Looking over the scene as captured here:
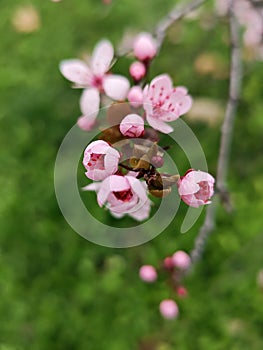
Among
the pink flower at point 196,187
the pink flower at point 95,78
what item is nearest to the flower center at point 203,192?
the pink flower at point 196,187

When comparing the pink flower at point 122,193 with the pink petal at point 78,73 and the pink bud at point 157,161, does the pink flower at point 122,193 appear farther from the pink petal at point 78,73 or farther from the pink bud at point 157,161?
the pink petal at point 78,73

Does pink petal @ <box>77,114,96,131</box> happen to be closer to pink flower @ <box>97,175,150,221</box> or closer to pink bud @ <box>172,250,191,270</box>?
pink flower @ <box>97,175,150,221</box>

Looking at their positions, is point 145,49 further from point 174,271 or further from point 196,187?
point 174,271

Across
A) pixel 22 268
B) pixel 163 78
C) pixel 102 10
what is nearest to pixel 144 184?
pixel 163 78

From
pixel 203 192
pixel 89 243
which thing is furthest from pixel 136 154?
pixel 89 243

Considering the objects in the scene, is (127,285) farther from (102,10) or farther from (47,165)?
(102,10)

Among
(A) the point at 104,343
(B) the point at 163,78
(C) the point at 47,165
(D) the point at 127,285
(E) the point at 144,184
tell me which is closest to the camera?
(E) the point at 144,184

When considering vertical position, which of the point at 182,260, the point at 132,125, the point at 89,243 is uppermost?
the point at 132,125
